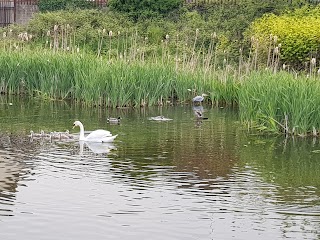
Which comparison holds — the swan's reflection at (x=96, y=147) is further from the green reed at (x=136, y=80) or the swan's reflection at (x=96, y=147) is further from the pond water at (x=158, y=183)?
the green reed at (x=136, y=80)

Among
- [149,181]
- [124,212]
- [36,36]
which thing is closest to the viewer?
[124,212]

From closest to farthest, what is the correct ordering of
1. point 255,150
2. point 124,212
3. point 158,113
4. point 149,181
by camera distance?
point 124,212, point 149,181, point 255,150, point 158,113

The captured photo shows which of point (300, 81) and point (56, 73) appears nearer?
point (300, 81)

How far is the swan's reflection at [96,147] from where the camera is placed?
53.8 ft

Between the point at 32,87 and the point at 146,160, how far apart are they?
9659 mm

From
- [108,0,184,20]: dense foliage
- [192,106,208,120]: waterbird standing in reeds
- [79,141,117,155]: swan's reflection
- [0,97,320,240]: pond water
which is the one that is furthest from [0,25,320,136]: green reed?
[108,0,184,20]: dense foliage

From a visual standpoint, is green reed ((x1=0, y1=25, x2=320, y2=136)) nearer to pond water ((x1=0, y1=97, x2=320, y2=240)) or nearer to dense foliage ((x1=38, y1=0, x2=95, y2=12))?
pond water ((x1=0, y1=97, x2=320, y2=240))

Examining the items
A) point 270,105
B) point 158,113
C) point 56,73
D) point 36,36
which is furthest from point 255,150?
point 36,36

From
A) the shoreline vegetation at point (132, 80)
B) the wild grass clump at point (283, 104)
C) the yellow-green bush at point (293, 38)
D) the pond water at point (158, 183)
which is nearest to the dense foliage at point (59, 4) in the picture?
the yellow-green bush at point (293, 38)

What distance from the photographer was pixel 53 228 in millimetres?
10953

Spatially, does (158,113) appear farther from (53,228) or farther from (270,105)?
(53,228)

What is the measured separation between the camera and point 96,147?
16.7 metres

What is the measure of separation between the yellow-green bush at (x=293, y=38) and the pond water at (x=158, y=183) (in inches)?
357

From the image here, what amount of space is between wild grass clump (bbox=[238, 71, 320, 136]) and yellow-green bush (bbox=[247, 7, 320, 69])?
8.49 m
